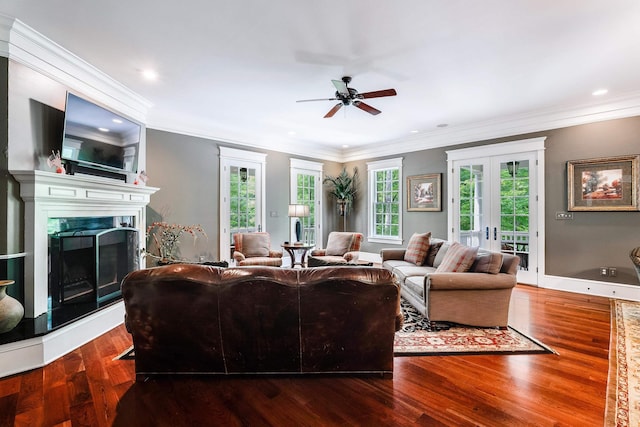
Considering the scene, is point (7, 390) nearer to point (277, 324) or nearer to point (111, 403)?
point (111, 403)

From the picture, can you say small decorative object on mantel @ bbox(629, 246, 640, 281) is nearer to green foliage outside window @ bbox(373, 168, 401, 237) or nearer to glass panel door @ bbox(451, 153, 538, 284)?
glass panel door @ bbox(451, 153, 538, 284)

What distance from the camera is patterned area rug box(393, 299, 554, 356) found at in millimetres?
2723

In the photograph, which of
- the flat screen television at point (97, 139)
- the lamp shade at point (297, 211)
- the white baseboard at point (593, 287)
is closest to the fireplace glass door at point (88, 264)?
the flat screen television at point (97, 139)

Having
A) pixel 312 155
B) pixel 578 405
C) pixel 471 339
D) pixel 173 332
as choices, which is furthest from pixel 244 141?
pixel 578 405

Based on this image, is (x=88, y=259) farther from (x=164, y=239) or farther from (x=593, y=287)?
(x=593, y=287)

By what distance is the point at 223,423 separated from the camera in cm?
179

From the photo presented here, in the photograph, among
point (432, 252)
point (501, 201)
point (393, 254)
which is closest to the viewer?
point (432, 252)

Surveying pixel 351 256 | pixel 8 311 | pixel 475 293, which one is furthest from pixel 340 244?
pixel 8 311

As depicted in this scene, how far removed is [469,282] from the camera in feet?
10.3

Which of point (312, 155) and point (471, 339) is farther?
point (312, 155)

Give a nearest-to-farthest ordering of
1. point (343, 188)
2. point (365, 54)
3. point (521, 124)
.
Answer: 1. point (365, 54)
2. point (521, 124)
3. point (343, 188)

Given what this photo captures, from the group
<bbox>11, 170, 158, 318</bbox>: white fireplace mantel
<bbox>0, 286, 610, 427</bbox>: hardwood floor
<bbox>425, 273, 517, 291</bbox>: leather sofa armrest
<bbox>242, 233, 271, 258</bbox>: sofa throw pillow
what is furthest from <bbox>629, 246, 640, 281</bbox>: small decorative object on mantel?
<bbox>11, 170, 158, 318</bbox>: white fireplace mantel

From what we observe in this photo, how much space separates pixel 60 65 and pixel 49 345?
8.88ft

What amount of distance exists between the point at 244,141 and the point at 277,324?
4.66 metres
